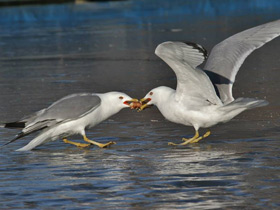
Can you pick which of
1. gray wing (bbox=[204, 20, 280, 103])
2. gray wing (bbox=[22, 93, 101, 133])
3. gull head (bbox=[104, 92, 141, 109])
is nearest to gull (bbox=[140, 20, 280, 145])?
gray wing (bbox=[204, 20, 280, 103])

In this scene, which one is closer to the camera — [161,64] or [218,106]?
[218,106]

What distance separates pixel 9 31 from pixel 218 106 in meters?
23.6

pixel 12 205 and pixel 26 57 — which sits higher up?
pixel 12 205

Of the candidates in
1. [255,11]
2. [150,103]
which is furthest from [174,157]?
[255,11]

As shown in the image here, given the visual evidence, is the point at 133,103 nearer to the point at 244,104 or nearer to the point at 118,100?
the point at 118,100

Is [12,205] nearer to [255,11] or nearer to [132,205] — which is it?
[132,205]

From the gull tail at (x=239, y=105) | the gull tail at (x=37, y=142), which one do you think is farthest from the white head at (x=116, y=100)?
the gull tail at (x=239, y=105)

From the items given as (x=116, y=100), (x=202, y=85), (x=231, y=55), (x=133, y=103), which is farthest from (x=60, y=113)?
(x=231, y=55)

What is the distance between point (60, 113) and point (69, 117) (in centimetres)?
11

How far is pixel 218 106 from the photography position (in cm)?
991

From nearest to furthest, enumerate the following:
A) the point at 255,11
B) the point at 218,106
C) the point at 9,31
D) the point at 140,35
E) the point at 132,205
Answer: the point at 132,205 < the point at 218,106 < the point at 140,35 < the point at 9,31 < the point at 255,11

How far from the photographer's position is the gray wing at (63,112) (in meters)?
9.79

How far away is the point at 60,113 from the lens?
388 inches

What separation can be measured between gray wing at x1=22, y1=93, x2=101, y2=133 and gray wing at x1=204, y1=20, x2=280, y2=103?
157cm
